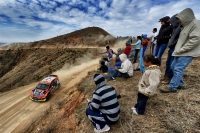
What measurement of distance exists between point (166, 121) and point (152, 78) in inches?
60.4

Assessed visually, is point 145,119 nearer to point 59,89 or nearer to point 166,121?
point 166,121

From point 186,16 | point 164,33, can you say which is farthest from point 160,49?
point 186,16

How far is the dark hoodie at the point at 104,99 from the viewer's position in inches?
137

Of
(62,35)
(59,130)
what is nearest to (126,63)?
(59,130)

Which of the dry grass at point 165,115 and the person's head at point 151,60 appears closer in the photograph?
the person's head at point 151,60

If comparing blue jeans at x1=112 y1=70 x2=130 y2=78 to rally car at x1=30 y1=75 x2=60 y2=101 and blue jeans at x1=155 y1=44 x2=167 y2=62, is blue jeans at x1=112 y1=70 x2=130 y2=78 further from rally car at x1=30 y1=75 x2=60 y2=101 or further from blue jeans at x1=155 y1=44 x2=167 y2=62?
rally car at x1=30 y1=75 x2=60 y2=101

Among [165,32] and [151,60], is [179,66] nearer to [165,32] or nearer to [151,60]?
[151,60]

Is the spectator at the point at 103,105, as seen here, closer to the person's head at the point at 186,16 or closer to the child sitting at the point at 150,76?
the child sitting at the point at 150,76

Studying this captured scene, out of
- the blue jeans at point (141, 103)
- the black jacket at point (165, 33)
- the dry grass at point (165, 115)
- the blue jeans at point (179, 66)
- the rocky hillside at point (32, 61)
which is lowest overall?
the rocky hillside at point (32, 61)

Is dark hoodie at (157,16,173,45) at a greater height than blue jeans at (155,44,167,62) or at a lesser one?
greater

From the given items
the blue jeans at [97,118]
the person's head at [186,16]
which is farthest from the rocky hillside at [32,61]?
the person's head at [186,16]

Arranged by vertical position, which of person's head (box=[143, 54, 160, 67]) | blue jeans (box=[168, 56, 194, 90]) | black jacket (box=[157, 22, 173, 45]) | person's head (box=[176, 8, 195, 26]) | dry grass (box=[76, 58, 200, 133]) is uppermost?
person's head (box=[176, 8, 195, 26])

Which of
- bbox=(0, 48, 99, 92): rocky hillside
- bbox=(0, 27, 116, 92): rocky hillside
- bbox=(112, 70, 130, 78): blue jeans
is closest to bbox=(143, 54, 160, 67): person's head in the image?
bbox=(112, 70, 130, 78): blue jeans

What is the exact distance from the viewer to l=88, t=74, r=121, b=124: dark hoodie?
349cm
